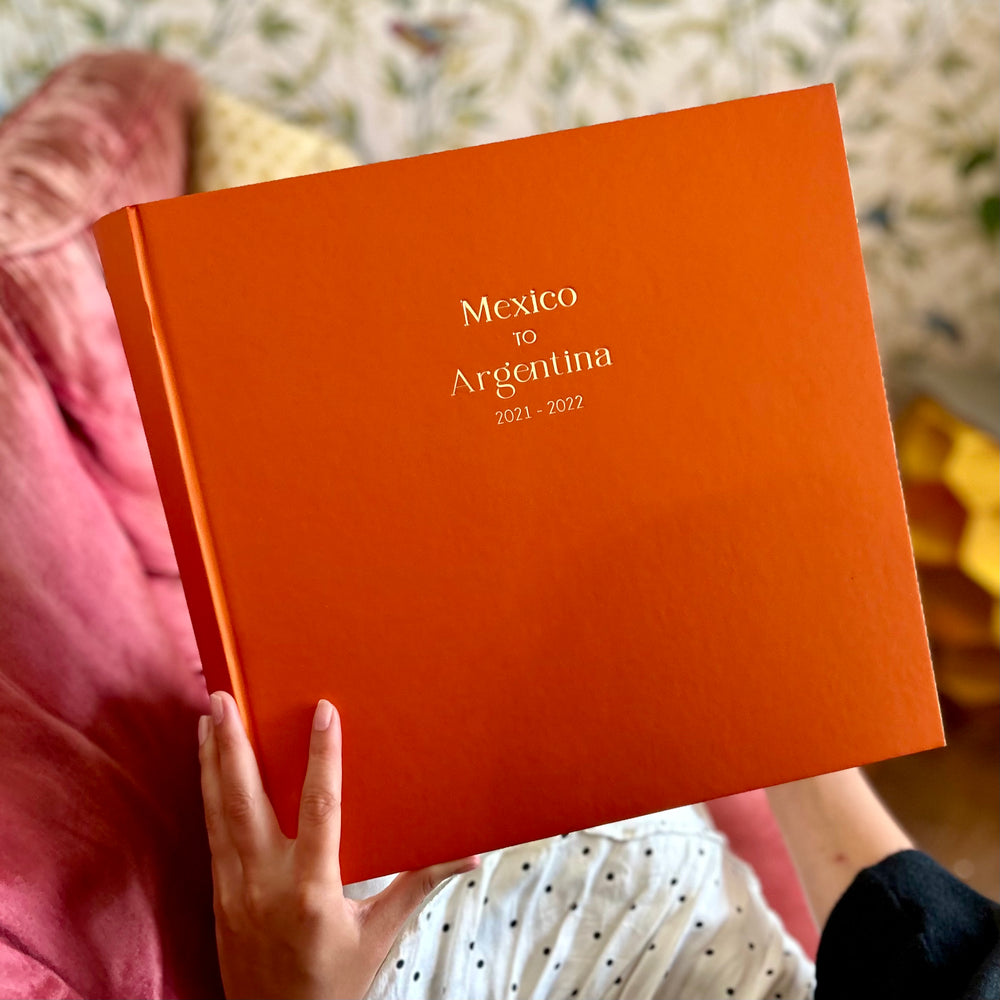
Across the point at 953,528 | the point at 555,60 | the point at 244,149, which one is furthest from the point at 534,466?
the point at 953,528

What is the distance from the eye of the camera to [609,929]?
757mm

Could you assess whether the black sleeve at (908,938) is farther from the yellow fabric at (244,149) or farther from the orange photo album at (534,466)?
the yellow fabric at (244,149)

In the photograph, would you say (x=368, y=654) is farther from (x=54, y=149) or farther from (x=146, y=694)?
(x=54, y=149)

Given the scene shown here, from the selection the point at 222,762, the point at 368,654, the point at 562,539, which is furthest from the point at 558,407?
the point at 222,762

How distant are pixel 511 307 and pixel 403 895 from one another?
0.41m

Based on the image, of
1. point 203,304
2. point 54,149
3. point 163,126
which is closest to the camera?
point 203,304

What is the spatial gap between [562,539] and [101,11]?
1.11m

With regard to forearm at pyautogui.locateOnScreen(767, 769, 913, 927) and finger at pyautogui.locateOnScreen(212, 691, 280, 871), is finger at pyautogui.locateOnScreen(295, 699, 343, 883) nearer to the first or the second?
finger at pyautogui.locateOnScreen(212, 691, 280, 871)

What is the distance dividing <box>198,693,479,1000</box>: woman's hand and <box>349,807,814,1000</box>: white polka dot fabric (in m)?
0.08

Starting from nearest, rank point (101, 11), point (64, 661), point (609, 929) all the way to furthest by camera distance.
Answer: point (64, 661), point (609, 929), point (101, 11)

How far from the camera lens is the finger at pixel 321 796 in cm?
55

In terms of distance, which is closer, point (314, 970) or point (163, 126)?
point (314, 970)

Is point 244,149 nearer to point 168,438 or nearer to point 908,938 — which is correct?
point 168,438

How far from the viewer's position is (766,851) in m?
0.96
